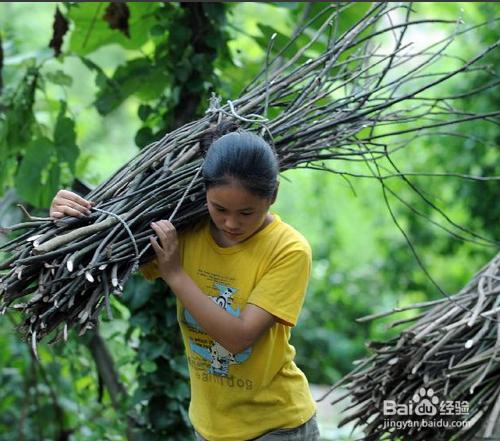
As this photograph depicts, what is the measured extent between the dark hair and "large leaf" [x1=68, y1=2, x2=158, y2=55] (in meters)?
1.58

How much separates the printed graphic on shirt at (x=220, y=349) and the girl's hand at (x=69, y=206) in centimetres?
36

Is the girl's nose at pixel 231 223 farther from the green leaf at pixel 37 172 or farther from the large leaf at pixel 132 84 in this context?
the large leaf at pixel 132 84

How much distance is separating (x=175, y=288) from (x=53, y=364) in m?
2.33

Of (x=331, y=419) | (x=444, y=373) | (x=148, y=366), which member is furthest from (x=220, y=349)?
(x=331, y=419)

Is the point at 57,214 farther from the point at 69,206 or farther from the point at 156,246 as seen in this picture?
the point at 156,246

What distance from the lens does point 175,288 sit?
2.09 metres

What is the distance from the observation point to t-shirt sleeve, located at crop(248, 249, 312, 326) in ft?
6.77

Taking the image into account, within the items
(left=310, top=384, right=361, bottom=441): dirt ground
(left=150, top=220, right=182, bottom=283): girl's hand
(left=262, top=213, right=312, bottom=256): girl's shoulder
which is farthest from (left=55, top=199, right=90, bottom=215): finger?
(left=310, top=384, right=361, bottom=441): dirt ground

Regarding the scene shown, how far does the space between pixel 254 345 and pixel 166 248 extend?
32 cm

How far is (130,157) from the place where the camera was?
16.3ft

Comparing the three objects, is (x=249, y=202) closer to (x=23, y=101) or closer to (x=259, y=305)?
(x=259, y=305)

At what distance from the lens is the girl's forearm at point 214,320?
6.67 ft

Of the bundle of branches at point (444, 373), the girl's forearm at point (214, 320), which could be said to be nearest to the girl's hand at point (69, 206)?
the girl's forearm at point (214, 320)

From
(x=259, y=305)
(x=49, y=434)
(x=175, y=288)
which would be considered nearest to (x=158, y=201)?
(x=175, y=288)
